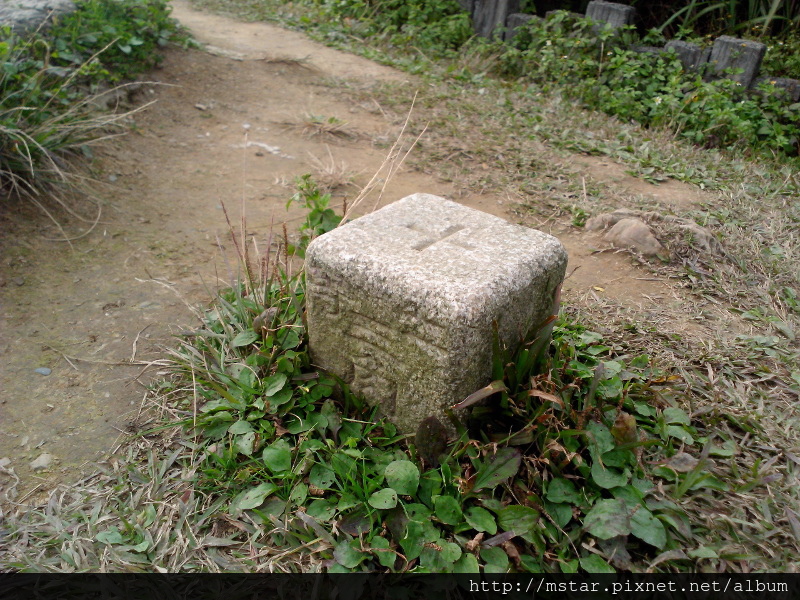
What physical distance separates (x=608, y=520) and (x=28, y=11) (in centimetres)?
400

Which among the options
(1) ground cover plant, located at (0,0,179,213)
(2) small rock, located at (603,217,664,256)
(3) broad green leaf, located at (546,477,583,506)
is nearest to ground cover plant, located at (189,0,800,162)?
(2) small rock, located at (603,217,664,256)

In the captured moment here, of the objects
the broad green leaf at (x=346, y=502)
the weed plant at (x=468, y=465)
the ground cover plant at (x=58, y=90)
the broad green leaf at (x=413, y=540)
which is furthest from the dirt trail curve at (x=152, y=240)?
the broad green leaf at (x=413, y=540)

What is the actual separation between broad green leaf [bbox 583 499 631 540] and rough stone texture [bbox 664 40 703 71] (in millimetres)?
3743

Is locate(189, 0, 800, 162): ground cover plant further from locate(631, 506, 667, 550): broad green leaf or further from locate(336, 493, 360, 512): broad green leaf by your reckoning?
locate(336, 493, 360, 512): broad green leaf

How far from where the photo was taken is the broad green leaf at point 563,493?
1.78 meters

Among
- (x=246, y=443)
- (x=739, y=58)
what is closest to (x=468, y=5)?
(x=739, y=58)

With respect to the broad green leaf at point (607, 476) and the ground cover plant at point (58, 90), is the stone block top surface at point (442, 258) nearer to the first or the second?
the broad green leaf at point (607, 476)

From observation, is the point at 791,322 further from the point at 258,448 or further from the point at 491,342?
the point at 258,448

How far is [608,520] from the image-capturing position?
5.50 feet

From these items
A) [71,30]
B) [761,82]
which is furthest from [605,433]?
[71,30]

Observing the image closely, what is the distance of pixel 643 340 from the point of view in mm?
2398

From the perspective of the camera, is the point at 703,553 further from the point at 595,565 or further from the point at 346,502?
the point at 346,502

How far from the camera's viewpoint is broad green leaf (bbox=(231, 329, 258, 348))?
222cm

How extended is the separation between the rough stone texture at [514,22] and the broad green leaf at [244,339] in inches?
158
